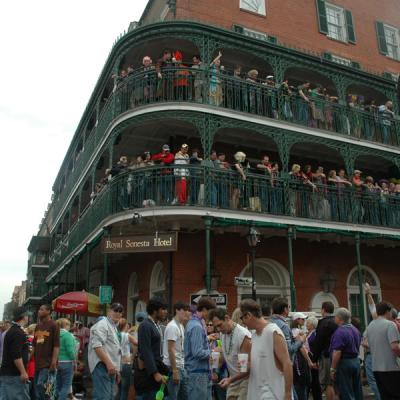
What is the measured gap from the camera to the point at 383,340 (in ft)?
21.4

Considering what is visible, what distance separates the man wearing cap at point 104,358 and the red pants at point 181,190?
645 cm

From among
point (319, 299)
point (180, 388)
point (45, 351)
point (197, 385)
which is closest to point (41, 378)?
point (45, 351)

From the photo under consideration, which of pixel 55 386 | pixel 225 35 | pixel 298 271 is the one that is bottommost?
pixel 55 386

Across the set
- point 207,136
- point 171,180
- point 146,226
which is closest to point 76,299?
point 146,226

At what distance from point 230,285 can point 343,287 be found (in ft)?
15.5

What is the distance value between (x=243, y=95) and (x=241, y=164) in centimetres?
221

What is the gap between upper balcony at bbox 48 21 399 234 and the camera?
1423 cm

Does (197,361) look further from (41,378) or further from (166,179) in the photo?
(166,179)

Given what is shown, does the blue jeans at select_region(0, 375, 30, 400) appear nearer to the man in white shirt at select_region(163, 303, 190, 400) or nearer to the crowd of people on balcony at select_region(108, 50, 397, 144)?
the man in white shirt at select_region(163, 303, 190, 400)

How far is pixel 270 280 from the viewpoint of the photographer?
52.9ft

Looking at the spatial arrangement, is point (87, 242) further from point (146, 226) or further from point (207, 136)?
point (207, 136)

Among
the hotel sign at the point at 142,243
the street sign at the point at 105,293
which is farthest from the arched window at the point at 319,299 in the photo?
the street sign at the point at 105,293

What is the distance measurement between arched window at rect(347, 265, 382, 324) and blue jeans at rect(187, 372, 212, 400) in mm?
12256

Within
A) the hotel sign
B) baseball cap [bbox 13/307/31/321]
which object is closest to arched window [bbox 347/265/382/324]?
the hotel sign
